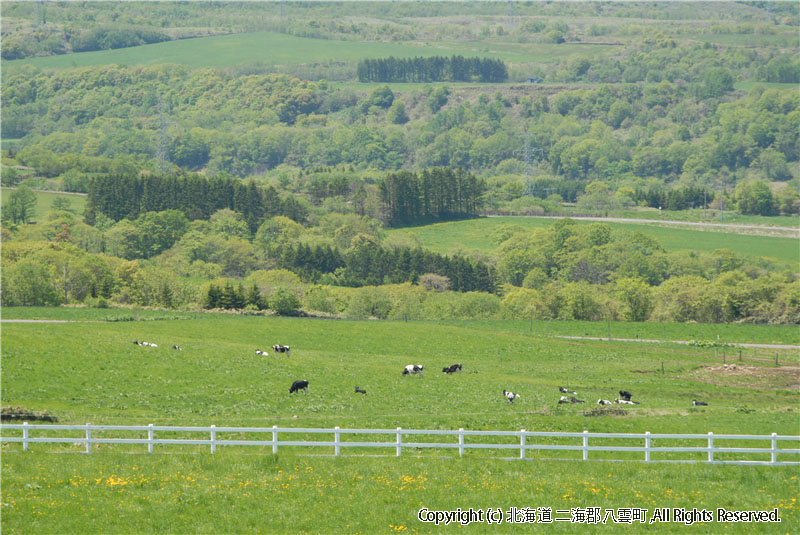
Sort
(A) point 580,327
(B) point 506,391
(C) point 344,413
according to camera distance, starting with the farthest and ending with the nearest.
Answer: (A) point 580,327 → (B) point 506,391 → (C) point 344,413

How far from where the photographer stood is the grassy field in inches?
1368

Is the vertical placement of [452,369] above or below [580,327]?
above

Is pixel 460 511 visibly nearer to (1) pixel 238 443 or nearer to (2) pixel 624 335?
(1) pixel 238 443

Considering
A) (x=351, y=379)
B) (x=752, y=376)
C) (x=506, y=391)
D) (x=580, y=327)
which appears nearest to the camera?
(x=506, y=391)

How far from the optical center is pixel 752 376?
257ft

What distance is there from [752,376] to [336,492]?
168 ft

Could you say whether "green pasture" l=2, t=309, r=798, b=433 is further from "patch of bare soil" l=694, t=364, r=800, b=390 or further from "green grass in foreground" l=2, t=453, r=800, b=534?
"green grass in foreground" l=2, t=453, r=800, b=534

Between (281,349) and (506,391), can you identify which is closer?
(506,391)

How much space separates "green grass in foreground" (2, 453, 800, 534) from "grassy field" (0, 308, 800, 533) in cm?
8

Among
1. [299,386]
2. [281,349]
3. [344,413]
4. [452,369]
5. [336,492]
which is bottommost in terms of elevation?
[281,349]

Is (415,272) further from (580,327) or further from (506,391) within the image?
(506,391)

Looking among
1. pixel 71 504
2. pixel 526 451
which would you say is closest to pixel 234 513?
pixel 71 504

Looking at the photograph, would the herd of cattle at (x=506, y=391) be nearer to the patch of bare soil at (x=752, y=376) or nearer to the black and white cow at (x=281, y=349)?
the black and white cow at (x=281, y=349)

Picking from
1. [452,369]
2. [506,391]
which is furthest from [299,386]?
[452,369]
